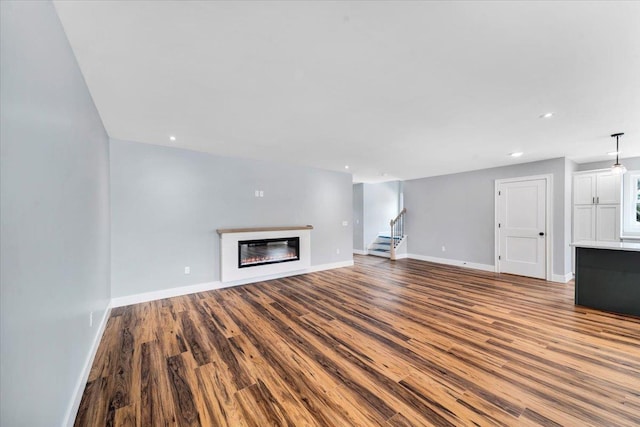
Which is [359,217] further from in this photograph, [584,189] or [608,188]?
[608,188]

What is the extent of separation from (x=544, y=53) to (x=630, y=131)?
3.01 metres

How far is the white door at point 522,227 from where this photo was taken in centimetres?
511

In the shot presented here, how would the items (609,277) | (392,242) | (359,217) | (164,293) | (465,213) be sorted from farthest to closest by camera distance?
(359,217) < (392,242) < (465,213) < (164,293) < (609,277)

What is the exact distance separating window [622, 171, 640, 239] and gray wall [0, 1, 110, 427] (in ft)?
26.1

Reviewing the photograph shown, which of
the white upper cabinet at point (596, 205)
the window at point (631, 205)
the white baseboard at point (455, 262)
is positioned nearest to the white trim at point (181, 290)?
the white baseboard at point (455, 262)

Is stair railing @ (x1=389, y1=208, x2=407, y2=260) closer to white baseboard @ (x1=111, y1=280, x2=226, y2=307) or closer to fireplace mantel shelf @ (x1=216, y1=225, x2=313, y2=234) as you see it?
fireplace mantel shelf @ (x1=216, y1=225, x2=313, y2=234)

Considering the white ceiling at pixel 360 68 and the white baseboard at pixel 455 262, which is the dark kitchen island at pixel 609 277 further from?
the white baseboard at pixel 455 262

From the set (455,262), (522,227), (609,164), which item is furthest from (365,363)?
(609,164)

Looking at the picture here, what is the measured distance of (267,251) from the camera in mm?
5027

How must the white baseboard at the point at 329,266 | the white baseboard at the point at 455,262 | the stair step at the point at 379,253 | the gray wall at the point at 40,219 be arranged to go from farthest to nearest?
the stair step at the point at 379,253, the white baseboard at the point at 455,262, the white baseboard at the point at 329,266, the gray wall at the point at 40,219

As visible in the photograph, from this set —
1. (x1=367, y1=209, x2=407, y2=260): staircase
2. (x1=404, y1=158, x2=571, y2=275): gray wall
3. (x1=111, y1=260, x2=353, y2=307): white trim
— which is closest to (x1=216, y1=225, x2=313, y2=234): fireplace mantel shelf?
(x1=111, y1=260, x2=353, y2=307): white trim

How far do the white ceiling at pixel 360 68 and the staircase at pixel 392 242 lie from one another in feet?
13.9

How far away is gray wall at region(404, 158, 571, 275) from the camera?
489 centimetres

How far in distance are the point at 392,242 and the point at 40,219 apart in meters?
6.97
